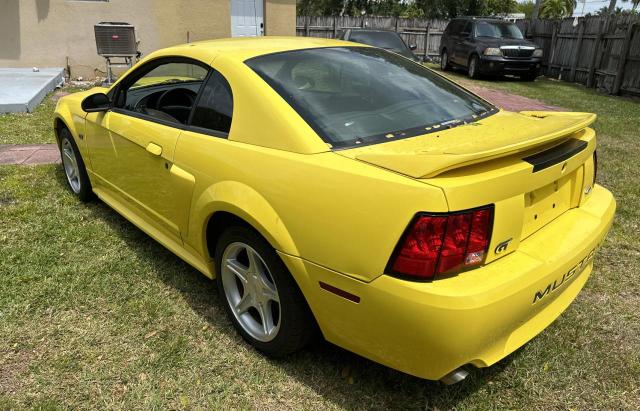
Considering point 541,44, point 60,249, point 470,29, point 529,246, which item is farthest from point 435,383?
point 541,44

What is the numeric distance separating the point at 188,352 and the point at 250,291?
46 centimetres

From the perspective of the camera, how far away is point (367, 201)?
1888mm

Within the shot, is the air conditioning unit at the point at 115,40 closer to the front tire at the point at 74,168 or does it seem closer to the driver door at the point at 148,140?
the front tire at the point at 74,168

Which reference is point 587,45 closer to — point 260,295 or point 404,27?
point 404,27

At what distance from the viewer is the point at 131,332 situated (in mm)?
2752

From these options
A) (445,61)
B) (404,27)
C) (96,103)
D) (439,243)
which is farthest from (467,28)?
(439,243)

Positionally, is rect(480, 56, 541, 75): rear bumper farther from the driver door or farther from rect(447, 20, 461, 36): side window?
the driver door

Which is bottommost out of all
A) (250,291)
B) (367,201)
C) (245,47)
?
(250,291)

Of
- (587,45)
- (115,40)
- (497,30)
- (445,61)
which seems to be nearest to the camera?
(115,40)

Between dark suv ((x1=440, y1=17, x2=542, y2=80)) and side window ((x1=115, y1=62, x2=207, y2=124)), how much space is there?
13458mm

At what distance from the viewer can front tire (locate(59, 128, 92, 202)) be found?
4229 millimetres

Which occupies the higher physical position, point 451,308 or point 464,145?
point 464,145

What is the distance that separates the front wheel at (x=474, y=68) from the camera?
15.5 m

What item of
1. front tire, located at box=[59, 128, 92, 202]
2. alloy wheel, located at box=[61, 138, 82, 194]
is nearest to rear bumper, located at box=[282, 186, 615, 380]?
front tire, located at box=[59, 128, 92, 202]
